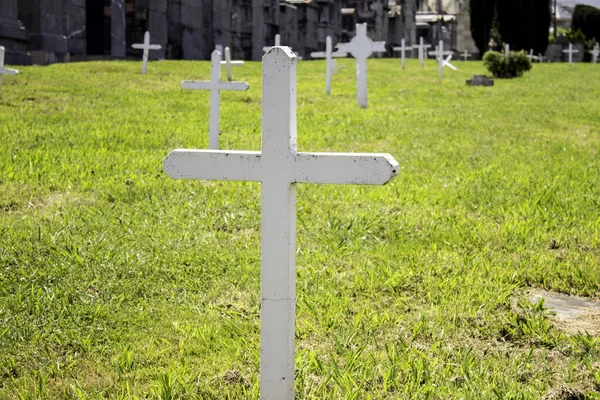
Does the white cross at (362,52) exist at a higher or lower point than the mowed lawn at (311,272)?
higher

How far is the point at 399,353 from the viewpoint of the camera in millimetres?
3828

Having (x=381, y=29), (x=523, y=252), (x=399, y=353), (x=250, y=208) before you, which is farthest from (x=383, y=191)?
(x=381, y=29)

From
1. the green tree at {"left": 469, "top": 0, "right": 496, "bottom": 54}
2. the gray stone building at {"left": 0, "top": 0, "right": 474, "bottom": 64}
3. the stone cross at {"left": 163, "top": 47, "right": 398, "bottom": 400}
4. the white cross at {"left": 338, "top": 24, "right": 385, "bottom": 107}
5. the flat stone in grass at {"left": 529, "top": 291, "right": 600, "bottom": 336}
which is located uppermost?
the green tree at {"left": 469, "top": 0, "right": 496, "bottom": 54}

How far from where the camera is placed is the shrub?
91.9 ft

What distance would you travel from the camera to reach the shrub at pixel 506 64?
28000 mm

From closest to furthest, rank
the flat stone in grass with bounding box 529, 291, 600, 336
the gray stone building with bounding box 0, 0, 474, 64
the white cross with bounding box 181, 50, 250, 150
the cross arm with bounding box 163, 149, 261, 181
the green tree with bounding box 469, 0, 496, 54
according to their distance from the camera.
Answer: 1. the cross arm with bounding box 163, 149, 261, 181
2. the flat stone in grass with bounding box 529, 291, 600, 336
3. the white cross with bounding box 181, 50, 250, 150
4. the gray stone building with bounding box 0, 0, 474, 64
5. the green tree with bounding box 469, 0, 496, 54

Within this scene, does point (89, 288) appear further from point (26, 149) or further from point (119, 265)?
point (26, 149)

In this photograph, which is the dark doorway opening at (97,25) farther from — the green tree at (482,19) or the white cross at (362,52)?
the green tree at (482,19)

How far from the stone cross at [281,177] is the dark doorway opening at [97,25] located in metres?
31.7

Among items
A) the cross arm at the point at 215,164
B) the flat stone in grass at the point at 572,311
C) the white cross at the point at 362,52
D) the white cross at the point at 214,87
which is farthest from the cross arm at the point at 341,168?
the white cross at the point at 362,52

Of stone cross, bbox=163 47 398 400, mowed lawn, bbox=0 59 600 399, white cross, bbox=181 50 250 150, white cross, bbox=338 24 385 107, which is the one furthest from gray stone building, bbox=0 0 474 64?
stone cross, bbox=163 47 398 400

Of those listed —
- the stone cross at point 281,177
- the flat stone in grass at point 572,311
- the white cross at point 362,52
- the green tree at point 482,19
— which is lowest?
the flat stone in grass at point 572,311

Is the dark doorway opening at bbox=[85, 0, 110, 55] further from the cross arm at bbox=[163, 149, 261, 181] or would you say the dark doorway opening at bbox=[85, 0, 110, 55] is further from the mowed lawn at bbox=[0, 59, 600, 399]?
the cross arm at bbox=[163, 149, 261, 181]

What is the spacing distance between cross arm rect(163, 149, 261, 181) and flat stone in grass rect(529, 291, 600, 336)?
2.06m
